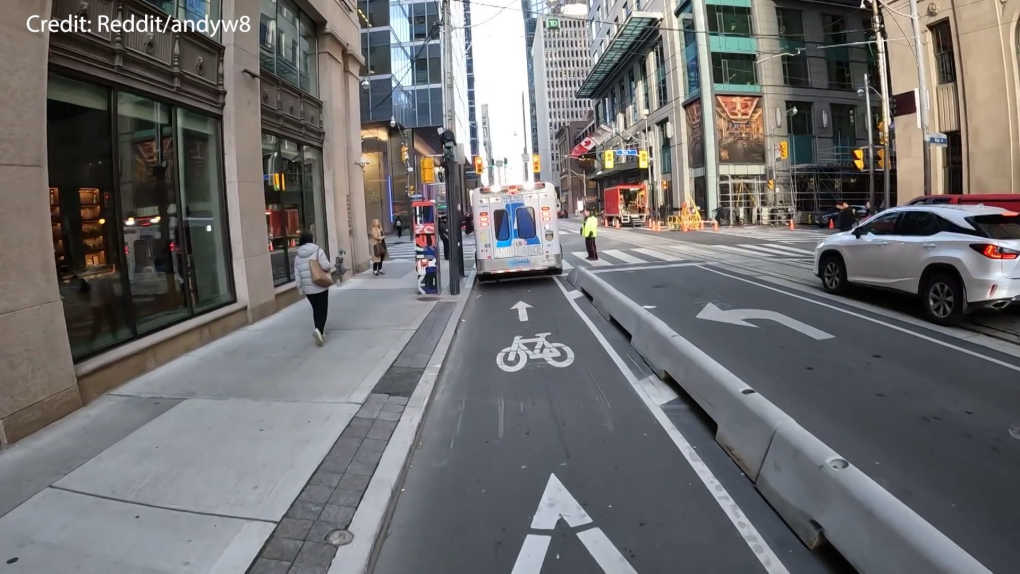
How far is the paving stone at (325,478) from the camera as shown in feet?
14.1

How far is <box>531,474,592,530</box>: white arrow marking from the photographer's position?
12.4 ft

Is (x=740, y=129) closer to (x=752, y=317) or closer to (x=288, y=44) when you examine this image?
(x=288, y=44)

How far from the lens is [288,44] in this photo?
533 inches

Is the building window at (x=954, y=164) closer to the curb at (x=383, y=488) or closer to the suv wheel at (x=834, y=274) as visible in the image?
the suv wheel at (x=834, y=274)

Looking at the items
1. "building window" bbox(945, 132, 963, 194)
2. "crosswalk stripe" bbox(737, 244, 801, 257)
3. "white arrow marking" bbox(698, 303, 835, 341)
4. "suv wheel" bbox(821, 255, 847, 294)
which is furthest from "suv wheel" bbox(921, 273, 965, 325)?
"building window" bbox(945, 132, 963, 194)

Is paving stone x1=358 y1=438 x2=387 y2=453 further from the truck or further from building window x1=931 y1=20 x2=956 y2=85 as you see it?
the truck

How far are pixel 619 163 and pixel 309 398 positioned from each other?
5617 centimetres

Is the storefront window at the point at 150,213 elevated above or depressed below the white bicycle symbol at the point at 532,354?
above

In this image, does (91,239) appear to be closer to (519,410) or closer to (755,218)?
(519,410)

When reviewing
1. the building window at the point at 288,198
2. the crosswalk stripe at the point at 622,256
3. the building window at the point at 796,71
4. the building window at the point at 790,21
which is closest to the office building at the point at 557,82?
the building window at the point at 790,21

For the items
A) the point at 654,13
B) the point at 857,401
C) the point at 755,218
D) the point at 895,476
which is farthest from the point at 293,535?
the point at 654,13

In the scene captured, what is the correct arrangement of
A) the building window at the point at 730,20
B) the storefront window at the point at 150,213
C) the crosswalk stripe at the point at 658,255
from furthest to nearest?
the building window at the point at 730,20, the crosswalk stripe at the point at 658,255, the storefront window at the point at 150,213

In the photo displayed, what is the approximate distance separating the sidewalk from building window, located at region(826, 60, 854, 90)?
154ft

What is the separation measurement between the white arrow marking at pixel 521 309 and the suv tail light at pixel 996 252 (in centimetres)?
660
